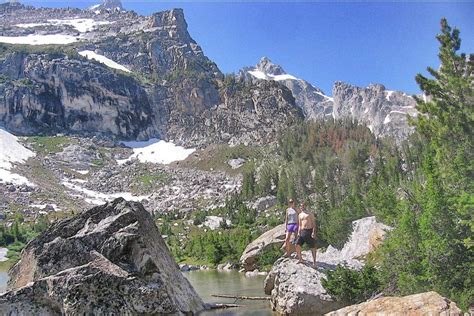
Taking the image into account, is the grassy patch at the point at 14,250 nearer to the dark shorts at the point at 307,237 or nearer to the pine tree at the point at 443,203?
the dark shorts at the point at 307,237

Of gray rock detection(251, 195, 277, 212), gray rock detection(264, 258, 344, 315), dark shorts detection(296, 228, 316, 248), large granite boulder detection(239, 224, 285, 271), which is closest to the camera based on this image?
gray rock detection(264, 258, 344, 315)

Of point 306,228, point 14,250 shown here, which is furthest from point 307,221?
point 14,250

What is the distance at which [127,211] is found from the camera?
899 inches

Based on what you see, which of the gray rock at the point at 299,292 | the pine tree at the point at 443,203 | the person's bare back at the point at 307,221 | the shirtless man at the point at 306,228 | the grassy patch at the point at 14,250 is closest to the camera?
the pine tree at the point at 443,203

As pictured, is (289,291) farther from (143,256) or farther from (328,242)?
(328,242)

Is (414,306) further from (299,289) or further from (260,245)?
(260,245)

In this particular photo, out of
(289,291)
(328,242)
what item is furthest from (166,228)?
(289,291)

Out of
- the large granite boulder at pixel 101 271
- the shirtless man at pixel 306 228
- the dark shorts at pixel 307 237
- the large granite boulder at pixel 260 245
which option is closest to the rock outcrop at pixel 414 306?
the dark shorts at pixel 307 237

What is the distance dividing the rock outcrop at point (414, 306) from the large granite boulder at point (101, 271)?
8590 millimetres

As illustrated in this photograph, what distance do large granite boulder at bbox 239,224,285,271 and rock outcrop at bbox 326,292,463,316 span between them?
37203 millimetres

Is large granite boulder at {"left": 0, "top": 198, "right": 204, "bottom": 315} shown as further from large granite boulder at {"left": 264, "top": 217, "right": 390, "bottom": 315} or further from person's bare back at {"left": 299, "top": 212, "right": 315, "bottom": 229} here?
person's bare back at {"left": 299, "top": 212, "right": 315, "bottom": 229}

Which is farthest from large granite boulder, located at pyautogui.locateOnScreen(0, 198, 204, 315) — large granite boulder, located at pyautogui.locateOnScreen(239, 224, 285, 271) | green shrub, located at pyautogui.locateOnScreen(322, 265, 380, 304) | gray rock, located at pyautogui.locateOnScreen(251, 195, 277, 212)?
gray rock, located at pyautogui.locateOnScreen(251, 195, 277, 212)

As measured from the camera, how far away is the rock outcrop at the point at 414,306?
52.0 feet

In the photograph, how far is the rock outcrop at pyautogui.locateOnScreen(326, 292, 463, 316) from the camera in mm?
15859
